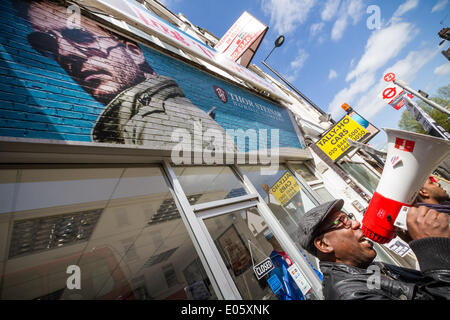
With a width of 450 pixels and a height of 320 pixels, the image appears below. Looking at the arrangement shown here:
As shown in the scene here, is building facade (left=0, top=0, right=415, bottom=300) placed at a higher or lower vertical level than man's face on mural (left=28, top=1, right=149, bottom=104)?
lower

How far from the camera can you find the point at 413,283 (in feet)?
4.25

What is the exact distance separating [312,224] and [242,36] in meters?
7.37

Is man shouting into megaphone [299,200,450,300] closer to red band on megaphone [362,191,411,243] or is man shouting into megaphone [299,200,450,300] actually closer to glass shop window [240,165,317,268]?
red band on megaphone [362,191,411,243]

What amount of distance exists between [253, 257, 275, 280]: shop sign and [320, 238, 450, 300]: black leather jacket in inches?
81.8

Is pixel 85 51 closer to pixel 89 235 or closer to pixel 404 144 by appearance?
pixel 89 235

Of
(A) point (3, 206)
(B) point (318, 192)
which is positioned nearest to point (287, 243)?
(B) point (318, 192)

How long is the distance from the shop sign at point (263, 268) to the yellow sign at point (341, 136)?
3.91 meters

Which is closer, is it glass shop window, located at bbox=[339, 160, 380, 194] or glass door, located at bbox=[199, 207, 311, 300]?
glass door, located at bbox=[199, 207, 311, 300]

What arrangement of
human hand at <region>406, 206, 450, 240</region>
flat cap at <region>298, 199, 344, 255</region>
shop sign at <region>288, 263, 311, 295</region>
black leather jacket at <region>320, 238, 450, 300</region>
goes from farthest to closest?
shop sign at <region>288, 263, 311, 295</region> < flat cap at <region>298, 199, 344, 255</region> < human hand at <region>406, 206, 450, 240</region> < black leather jacket at <region>320, 238, 450, 300</region>

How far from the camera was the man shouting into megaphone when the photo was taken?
1.24 m

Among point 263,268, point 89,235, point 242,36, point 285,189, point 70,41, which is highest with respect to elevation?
point 242,36

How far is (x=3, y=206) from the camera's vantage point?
222cm

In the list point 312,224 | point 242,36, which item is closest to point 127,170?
point 312,224

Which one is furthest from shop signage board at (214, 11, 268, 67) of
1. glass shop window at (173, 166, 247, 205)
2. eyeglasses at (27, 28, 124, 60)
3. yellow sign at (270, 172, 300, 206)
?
glass shop window at (173, 166, 247, 205)
